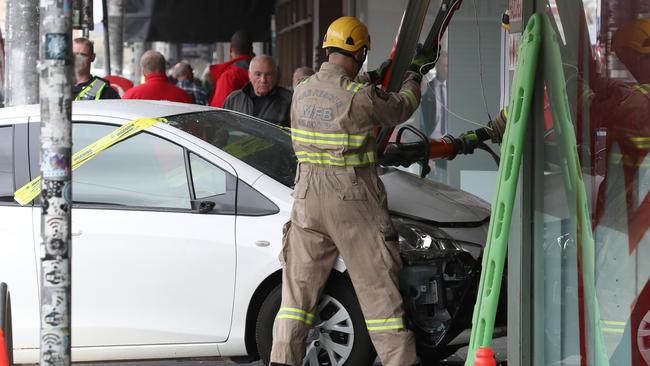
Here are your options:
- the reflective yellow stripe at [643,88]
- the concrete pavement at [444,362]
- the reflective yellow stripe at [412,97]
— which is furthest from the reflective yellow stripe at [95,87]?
the reflective yellow stripe at [643,88]

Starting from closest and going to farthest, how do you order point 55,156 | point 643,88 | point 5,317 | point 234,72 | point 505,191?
point 55,156
point 643,88
point 5,317
point 505,191
point 234,72

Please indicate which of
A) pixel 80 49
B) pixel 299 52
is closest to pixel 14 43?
pixel 80 49

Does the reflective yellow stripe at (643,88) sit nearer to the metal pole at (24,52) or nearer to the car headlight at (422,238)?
the car headlight at (422,238)

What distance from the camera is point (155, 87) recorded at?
33.4 feet

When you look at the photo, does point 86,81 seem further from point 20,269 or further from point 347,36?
point 347,36

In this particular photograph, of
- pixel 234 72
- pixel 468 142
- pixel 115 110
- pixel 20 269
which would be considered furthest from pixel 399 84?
pixel 234 72

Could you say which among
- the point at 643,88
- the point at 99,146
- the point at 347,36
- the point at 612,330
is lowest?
the point at 612,330

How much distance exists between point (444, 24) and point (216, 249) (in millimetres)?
1707

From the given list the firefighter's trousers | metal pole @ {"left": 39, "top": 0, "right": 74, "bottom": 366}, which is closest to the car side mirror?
the firefighter's trousers

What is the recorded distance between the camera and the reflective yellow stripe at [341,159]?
5.99 metres

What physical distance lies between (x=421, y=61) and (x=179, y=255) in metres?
1.64

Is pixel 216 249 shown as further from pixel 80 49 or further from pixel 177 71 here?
pixel 177 71

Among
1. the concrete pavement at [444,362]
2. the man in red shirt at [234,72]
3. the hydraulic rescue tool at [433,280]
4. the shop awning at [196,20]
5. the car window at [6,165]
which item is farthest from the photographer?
the shop awning at [196,20]

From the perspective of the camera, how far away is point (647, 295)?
4.67 m
